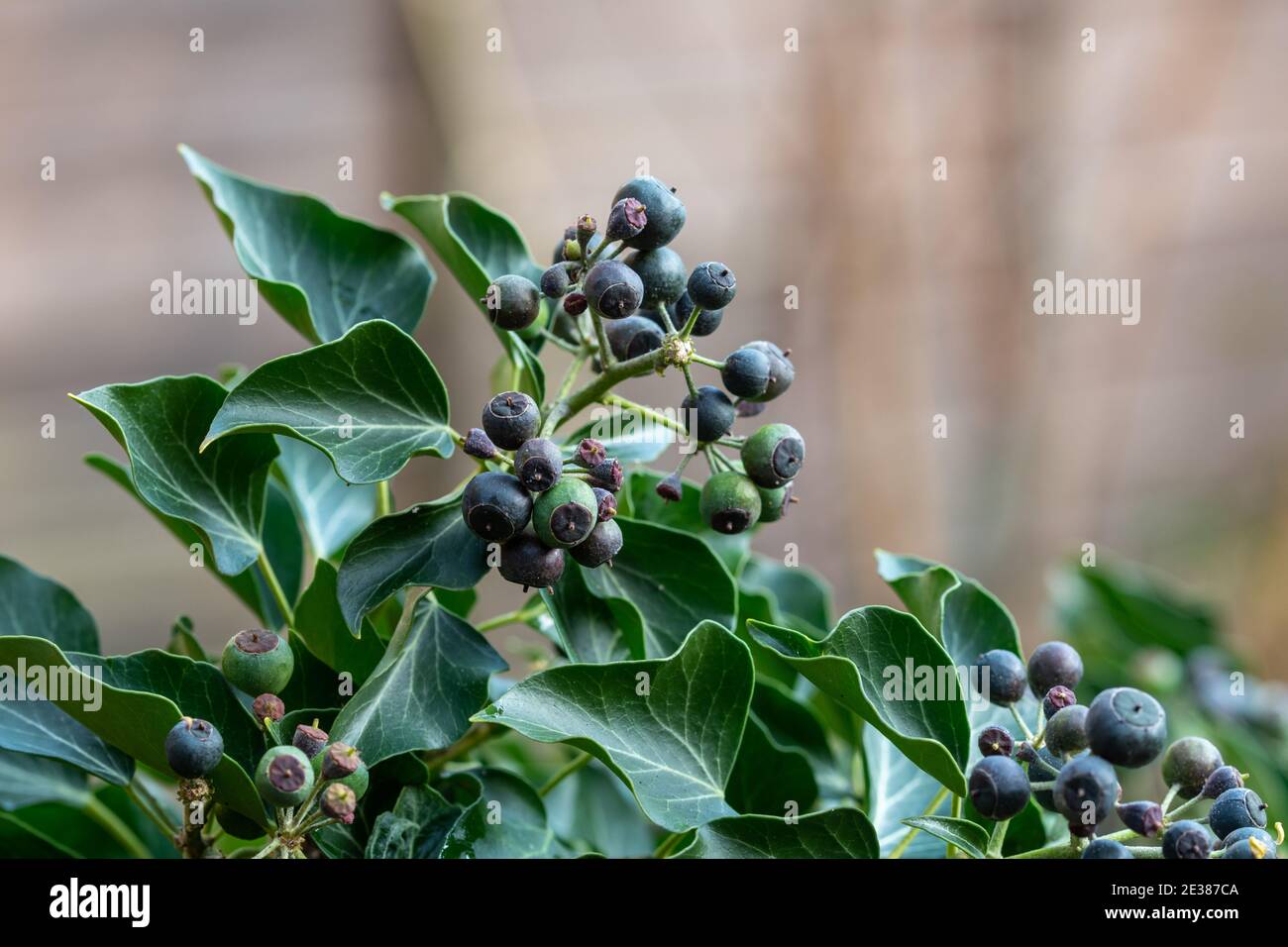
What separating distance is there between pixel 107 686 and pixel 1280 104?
14.7ft

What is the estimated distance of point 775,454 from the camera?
2.37ft

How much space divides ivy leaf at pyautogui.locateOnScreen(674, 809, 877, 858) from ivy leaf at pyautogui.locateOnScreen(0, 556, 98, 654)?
1.53ft

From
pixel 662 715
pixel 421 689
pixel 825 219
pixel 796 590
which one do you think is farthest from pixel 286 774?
pixel 825 219

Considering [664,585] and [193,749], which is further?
[664,585]

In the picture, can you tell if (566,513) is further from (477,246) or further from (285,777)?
(477,246)

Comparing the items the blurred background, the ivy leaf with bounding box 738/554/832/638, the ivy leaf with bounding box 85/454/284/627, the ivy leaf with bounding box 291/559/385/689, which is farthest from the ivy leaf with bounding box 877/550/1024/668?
the blurred background

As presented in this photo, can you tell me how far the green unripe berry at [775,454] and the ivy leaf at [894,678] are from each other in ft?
0.31

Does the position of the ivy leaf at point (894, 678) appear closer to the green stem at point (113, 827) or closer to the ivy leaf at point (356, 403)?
the ivy leaf at point (356, 403)

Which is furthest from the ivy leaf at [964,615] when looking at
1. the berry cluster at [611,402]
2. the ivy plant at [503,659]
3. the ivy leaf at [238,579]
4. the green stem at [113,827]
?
the green stem at [113,827]

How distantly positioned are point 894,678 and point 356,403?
1.18 feet

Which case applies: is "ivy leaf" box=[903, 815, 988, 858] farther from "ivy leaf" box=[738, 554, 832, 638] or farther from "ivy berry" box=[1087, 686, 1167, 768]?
"ivy leaf" box=[738, 554, 832, 638]

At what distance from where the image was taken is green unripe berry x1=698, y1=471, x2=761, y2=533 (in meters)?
0.74

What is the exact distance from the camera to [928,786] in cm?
85

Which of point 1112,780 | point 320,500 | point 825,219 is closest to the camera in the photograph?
point 1112,780
